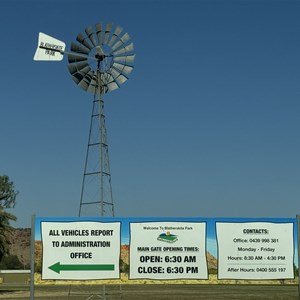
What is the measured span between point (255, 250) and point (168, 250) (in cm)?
215

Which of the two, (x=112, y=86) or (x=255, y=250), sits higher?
(x=112, y=86)

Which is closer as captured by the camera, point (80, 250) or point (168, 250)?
point (80, 250)

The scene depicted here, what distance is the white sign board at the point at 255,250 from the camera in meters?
15.2

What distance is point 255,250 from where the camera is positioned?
50.0 ft

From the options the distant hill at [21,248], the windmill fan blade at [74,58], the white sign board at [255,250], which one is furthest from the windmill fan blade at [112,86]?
the distant hill at [21,248]

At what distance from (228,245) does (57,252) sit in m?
4.15

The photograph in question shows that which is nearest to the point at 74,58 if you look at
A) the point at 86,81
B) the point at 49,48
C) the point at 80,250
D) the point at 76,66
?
the point at 76,66

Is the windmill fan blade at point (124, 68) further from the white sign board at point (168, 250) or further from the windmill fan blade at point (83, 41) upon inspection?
the white sign board at point (168, 250)

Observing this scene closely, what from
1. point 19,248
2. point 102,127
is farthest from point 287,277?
point 19,248

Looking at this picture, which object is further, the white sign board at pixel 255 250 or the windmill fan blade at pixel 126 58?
the windmill fan blade at pixel 126 58

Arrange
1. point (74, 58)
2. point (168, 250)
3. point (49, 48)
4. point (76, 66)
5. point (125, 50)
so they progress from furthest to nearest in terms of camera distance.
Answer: point (125, 50), point (76, 66), point (74, 58), point (49, 48), point (168, 250)

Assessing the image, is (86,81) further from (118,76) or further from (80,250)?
(80,250)

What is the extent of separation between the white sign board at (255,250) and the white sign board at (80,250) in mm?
2618

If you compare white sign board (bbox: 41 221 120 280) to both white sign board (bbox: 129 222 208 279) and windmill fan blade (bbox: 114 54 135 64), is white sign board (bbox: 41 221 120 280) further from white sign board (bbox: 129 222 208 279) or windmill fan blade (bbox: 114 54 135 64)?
windmill fan blade (bbox: 114 54 135 64)
